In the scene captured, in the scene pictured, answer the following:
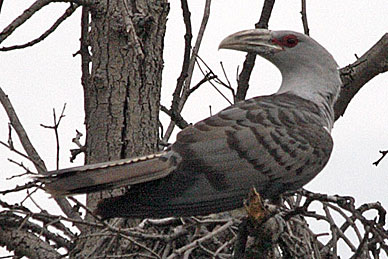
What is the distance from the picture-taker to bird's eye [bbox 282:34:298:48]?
666 centimetres

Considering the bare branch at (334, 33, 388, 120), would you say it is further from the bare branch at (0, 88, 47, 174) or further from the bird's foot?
the bird's foot

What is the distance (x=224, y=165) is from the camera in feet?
17.6

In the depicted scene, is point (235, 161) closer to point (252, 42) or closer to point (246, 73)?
point (252, 42)

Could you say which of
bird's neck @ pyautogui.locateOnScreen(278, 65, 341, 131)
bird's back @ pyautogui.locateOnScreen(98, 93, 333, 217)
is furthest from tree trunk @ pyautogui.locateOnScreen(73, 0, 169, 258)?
bird's neck @ pyautogui.locateOnScreen(278, 65, 341, 131)

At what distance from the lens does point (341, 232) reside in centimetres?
558

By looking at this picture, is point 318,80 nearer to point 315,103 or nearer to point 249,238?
point 315,103

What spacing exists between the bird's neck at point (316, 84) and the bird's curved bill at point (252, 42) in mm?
253

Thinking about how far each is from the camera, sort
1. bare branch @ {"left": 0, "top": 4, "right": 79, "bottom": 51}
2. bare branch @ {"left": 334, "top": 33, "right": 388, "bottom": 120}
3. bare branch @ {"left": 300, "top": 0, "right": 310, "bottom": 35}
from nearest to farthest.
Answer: bare branch @ {"left": 0, "top": 4, "right": 79, "bottom": 51} → bare branch @ {"left": 334, "top": 33, "right": 388, "bottom": 120} → bare branch @ {"left": 300, "top": 0, "right": 310, "bottom": 35}

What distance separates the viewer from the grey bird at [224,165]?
5.03 metres

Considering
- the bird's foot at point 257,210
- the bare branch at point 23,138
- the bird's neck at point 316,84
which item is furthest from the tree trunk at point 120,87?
the bird's foot at point 257,210

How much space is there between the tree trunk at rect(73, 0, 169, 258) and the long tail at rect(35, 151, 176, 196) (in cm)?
98

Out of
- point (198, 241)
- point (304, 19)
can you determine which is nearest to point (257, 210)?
point (198, 241)

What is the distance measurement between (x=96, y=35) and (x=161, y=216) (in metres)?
1.81

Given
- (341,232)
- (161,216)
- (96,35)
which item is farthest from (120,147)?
(341,232)
